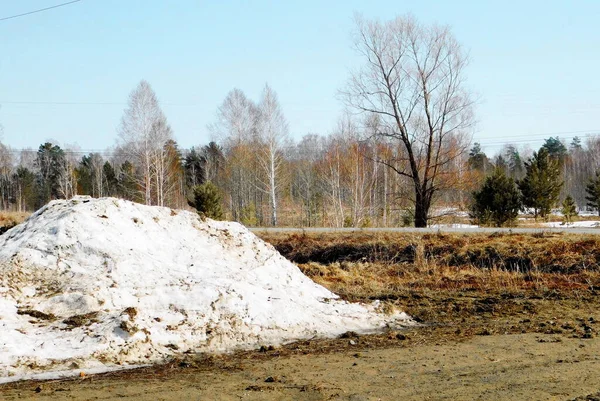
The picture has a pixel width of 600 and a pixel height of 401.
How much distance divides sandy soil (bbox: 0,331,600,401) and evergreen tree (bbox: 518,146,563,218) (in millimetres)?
36893

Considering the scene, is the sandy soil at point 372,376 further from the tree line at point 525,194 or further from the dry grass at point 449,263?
the tree line at point 525,194

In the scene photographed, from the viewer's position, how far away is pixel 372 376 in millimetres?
6871

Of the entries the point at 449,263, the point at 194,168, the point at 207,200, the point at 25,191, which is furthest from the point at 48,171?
the point at 449,263

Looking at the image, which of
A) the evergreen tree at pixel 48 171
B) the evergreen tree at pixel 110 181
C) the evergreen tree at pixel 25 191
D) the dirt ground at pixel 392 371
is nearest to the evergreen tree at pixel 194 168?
the evergreen tree at pixel 110 181

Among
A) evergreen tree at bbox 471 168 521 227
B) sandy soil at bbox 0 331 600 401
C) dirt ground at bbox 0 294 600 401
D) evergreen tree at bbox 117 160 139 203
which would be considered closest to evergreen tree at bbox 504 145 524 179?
evergreen tree at bbox 471 168 521 227

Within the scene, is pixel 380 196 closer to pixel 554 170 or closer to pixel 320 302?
pixel 554 170

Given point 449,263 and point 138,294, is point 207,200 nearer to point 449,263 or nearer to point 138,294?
point 449,263

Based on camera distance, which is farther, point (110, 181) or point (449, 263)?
point (110, 181)

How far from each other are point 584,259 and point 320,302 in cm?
811

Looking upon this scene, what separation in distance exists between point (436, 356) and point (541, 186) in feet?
126

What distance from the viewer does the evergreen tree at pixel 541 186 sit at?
142 feet

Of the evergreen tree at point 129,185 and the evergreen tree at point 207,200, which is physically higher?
the evergreen tree at point 129,185

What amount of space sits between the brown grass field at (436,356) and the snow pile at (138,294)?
612 millimetres

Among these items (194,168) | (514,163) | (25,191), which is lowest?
(25,191)
